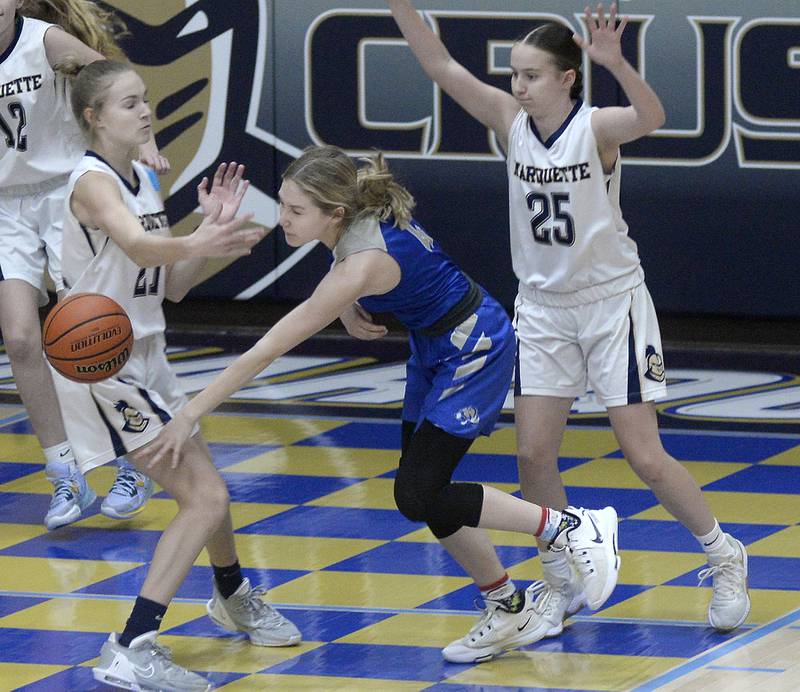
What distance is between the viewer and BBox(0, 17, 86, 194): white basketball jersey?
732cm

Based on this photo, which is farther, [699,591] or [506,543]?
[506,543]

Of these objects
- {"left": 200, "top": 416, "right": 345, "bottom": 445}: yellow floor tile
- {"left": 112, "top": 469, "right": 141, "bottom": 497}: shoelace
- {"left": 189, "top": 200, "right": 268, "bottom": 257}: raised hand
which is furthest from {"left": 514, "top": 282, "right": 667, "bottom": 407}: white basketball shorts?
{"left": 200, "top": 416, "right": 345, "bottom": 445}: yellow floor tile

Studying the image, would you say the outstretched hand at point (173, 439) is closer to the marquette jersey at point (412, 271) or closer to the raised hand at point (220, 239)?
the raised hand at point (220, 239)

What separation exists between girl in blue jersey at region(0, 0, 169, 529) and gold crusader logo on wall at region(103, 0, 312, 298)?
346 centimetres

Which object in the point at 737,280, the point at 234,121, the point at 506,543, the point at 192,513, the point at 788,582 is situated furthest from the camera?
the point at 234,121

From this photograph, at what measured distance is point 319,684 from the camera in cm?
525

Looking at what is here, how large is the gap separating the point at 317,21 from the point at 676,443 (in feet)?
12.6

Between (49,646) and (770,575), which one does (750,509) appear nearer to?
(770,575)

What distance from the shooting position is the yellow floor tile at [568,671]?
17.1ft

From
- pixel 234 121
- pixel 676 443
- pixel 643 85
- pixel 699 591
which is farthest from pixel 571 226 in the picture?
pixel 234 121

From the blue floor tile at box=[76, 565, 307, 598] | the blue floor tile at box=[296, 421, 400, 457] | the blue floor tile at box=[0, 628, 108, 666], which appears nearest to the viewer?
the blue floor tile at box=[0, 628, 108, 666]

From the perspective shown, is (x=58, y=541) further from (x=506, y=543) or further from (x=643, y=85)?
(x=643, y=85)

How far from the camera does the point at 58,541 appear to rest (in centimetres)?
695

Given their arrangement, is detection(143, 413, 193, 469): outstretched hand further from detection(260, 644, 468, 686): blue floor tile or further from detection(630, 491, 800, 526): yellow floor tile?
detection(630, 491, 800, 526): yellow floor tile
